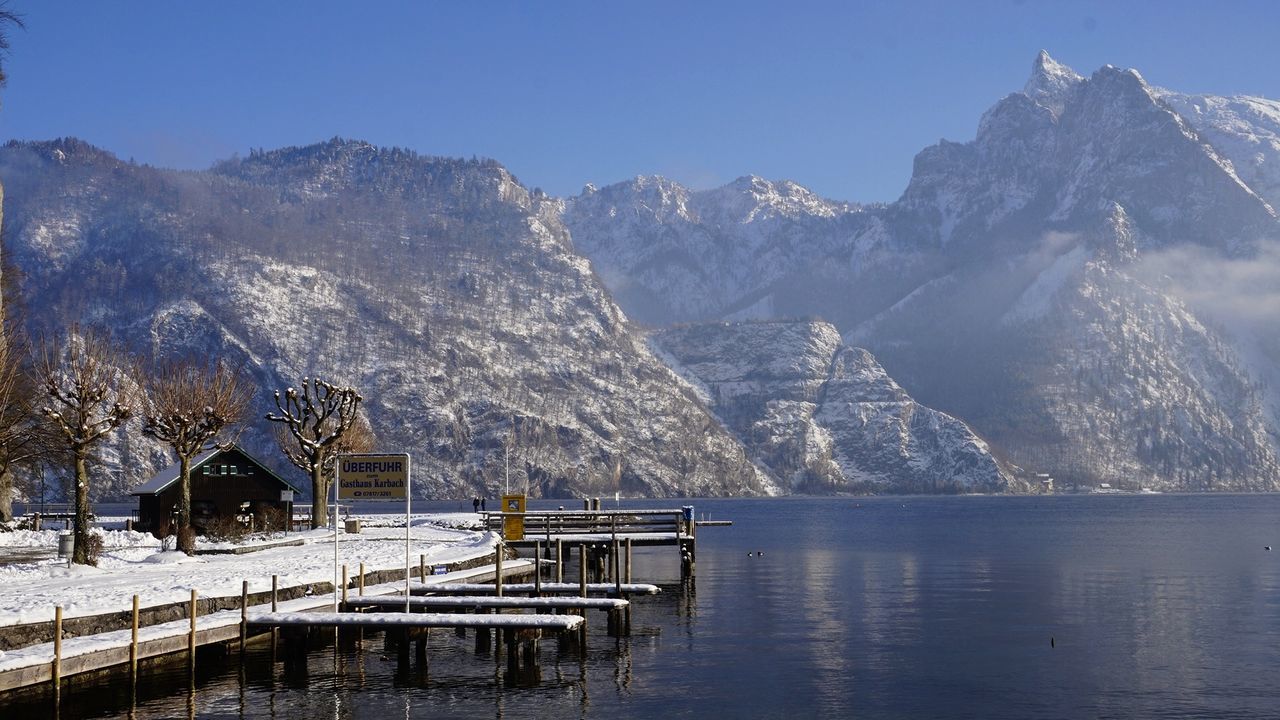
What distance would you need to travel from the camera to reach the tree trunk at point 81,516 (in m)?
52.6

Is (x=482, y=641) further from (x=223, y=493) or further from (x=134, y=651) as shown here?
(x=223, y=493)

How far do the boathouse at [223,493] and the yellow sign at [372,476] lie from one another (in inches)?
1987

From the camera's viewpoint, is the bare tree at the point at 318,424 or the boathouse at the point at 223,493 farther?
the boathouse at the point at 223,493

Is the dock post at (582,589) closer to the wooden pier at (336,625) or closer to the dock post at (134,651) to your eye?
the wooden pier at (336,625)

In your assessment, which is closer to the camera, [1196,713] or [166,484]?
[1196,713]

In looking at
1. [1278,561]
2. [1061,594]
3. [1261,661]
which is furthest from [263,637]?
Result: [1278,561]

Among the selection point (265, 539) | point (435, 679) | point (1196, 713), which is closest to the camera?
point (1196, 713)

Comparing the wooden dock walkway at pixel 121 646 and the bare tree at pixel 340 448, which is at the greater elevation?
the bare tree at pixel 340 448

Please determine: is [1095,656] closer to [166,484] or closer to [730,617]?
[730,617]

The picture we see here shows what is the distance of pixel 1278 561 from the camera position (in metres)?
90.2

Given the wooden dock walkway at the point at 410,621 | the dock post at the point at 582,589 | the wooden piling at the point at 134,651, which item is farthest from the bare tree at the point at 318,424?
the wooden piling at the point at 134,651

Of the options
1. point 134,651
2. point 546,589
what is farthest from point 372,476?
point 546,589

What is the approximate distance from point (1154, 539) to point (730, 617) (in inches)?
3361

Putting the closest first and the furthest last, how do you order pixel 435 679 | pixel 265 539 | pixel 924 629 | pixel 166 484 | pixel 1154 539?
pixel 435 679
pixel 924 629
pixel 265 539
pixel 166 484
pixel 1154 539
